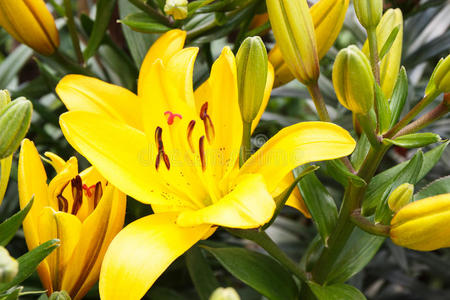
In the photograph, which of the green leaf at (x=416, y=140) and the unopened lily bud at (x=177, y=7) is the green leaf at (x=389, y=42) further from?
the unopened lily bud at (x=177, y=7)

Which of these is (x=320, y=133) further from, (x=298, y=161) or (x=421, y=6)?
(x=421, y=6)

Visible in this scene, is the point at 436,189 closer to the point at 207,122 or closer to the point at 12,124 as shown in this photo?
the point at 207,122

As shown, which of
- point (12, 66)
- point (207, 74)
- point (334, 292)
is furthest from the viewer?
point (12, 66)

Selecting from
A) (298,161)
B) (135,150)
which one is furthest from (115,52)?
(298,161)

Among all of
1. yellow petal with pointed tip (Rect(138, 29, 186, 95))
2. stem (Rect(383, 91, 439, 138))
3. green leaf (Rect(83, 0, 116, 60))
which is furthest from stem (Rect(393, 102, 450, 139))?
green leaf (Rect(83, 0, 116, 60))

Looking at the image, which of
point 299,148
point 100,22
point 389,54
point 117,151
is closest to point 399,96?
point 389,54

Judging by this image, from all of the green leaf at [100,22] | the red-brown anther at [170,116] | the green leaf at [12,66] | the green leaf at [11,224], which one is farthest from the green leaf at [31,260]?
the green leaf at [12,66]
